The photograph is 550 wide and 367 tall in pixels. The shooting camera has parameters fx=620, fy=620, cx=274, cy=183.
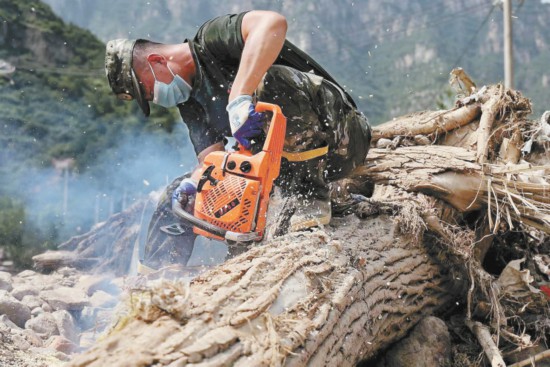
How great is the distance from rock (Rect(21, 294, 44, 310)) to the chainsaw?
5.40 ft

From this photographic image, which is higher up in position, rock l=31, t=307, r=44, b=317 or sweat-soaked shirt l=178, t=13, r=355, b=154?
sweat-soaked shirt l=178, t=13, r=355, b=154

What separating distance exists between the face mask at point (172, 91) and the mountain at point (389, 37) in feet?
73.2

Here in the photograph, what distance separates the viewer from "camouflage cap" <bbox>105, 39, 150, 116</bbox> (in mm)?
2992

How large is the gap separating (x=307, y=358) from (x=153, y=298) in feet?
1.80

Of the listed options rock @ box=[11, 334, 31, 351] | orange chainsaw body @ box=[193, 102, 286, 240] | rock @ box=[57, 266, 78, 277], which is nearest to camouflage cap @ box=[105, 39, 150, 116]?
orange chainsaw body @ box=[193, 102, 286, 240]

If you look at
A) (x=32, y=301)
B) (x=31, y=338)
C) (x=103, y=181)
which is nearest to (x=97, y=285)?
(x=32, y=301)

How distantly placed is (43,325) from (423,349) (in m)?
2.04

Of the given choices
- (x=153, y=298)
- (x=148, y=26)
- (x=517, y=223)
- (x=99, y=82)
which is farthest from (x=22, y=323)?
(x=148, y=26)

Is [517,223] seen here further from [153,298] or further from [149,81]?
[153,298]

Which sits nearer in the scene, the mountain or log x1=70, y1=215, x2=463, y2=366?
log x1=70, y1=215, x2=463, y2=366

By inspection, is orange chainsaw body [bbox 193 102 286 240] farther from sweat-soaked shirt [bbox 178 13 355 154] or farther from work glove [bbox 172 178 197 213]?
sweat-soaked shirt [bbox 178 13 355 154]

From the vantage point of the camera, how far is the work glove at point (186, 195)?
2.77m

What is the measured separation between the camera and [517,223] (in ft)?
12.7

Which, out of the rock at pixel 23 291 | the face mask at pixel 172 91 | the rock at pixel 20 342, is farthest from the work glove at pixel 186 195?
the rock at pixel 23 291
